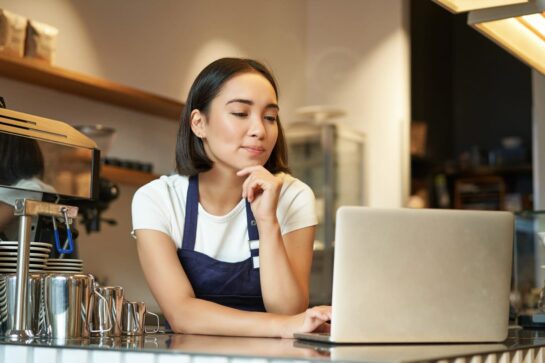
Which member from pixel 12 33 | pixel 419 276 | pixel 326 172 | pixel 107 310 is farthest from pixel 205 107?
pixel 326 172

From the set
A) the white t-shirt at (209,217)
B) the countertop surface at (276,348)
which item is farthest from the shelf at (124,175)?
the countertop surface at (276,348)

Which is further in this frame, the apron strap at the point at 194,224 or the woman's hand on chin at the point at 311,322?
the apron strap at the point at 194,224

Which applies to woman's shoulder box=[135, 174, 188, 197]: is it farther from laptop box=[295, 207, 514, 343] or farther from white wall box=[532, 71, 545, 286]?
white wall box=[532, 71, 545, 286]

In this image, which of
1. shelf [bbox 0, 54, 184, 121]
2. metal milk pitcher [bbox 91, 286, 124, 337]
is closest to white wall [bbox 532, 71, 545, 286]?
shelf [bbox 0, 54, 184, 121]

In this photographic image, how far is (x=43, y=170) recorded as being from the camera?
1971 mm

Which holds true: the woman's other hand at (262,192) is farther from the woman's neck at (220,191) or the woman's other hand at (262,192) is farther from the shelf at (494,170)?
the shelf at (494,170)

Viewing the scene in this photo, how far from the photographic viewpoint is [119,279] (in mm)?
4289

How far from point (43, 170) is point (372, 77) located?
12.6 ft

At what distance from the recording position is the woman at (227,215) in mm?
1928

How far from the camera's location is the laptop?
1.38 meters

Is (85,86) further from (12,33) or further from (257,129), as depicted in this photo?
(257,129)

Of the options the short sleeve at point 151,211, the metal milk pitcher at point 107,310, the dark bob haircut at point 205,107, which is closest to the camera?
the metal milk pitcher at point 107,310

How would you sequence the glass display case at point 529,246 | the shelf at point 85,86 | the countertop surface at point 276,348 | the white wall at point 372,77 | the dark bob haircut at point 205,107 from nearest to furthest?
the countertop surface at point 276,348
the dark bob haircut at point 205,107
the glass display case at point 529,246
the shelf at point 85,86
the white wall at point 372,77

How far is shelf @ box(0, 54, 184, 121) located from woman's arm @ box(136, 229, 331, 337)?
5.85 feet
